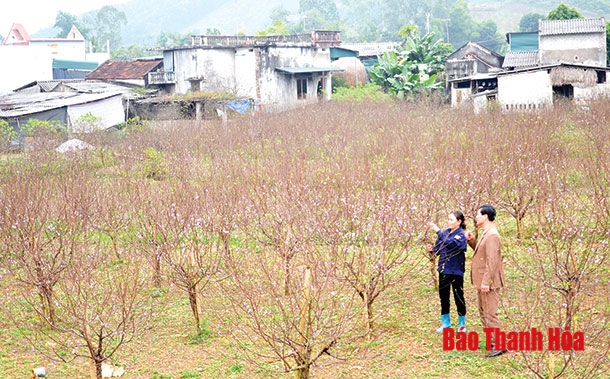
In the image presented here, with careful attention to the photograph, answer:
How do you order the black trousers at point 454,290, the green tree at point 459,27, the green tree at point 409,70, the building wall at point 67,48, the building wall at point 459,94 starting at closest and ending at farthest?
1. the black trousers at point 454,290
2. the building wall at point 459,94
3. the green tree at point 409,70
4. the building wall at point 67,48
5. the green tree at point 459,27

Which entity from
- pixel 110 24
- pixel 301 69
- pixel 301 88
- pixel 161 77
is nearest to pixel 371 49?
pixel 301 88

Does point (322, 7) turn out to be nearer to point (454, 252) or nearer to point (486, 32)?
point (486, 32)

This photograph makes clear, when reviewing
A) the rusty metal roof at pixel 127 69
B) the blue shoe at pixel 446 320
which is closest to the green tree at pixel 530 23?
the rusty metal roof at pixel 127 69

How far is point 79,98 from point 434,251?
26057mm

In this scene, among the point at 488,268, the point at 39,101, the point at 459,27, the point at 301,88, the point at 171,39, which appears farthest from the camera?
the point at 171,39

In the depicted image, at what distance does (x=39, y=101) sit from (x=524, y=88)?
1932 cm

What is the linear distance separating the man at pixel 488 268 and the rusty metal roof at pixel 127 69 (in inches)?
1339

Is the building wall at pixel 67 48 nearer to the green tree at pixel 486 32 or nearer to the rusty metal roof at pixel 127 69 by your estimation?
the rusty metal roof at pixel 127 69

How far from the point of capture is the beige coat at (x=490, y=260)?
7.72 meters

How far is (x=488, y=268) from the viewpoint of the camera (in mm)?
7715

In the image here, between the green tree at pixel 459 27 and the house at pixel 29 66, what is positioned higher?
the green tree at pixel 459 27

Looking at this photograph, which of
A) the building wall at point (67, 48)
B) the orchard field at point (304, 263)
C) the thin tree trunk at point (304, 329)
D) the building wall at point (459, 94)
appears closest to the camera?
the thin tree trunk at point (304, 329)

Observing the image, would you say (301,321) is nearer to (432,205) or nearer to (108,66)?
(432,205)

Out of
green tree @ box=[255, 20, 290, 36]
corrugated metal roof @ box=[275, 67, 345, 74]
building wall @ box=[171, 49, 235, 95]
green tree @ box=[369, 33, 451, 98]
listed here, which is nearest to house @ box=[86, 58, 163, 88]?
building wall @ box=[171, 49, 235, 95]
